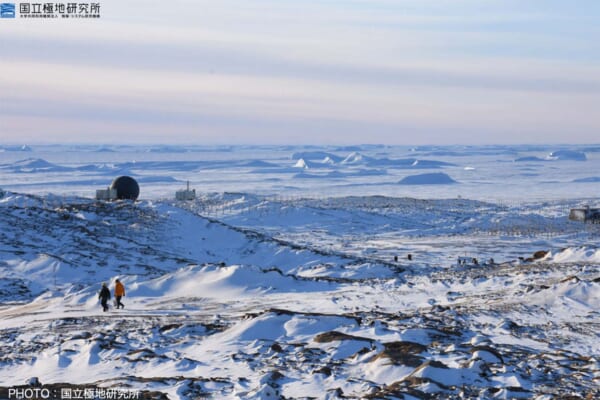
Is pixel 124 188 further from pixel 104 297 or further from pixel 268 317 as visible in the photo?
pixel 268 317

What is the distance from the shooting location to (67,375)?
542 inches

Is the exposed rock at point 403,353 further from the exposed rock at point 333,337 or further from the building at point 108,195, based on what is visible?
the building at point 108,195

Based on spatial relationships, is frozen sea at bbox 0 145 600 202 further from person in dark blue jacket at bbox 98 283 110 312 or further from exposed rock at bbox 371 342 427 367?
exposed rock at bbox 371 342 427 367

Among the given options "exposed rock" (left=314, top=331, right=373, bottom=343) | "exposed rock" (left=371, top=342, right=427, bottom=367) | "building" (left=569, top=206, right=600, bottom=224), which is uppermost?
"exposed rock" (left=371, top=342, right=427, bottom=367)

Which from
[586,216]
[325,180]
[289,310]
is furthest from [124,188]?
[325,180]

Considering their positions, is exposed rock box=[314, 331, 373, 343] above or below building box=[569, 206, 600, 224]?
above

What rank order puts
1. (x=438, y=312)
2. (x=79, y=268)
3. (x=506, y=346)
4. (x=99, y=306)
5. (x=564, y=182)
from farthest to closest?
(x=564, y=182), (x=79, y=268), (x=99, y=306), (x=438, y=312), (x=506, y=346)

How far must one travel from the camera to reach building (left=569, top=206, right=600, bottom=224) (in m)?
61.0

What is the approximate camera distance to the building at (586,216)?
6100 cm

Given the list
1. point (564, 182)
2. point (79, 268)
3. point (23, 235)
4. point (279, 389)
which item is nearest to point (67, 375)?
point (279, 389)

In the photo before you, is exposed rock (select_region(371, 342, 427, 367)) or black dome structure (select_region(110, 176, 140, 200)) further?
black dome structure (select_region(110, 176, 140, 200))

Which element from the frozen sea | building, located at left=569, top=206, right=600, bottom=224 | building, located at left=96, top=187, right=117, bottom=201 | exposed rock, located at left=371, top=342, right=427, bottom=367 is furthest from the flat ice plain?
the frozen sea

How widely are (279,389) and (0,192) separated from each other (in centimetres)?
4364

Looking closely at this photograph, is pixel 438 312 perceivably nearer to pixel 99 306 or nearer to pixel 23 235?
pixel 99 306
